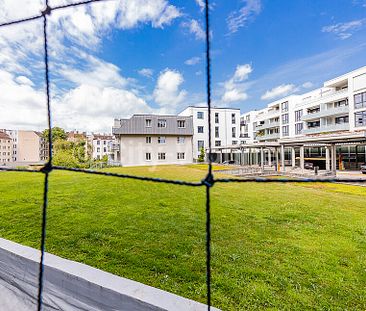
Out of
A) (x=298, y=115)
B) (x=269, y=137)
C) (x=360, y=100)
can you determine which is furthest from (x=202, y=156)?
(x=360, y=100)

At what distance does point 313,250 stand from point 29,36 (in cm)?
225

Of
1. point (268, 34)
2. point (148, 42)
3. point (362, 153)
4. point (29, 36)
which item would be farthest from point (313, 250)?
point (362, 153)

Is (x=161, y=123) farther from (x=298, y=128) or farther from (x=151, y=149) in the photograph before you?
(x=298, y=128)

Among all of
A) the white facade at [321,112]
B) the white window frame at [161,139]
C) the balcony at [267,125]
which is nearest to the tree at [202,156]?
the white window frame at [161,139]

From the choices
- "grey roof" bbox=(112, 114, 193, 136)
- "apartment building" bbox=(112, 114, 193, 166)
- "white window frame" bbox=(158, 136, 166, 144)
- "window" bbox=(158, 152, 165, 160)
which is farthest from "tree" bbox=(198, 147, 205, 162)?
"white window frame" bbox=(158, 136, 166, 144)

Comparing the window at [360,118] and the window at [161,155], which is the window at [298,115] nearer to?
the window at [360,118]

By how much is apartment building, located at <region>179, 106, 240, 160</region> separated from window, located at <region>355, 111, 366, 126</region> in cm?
811

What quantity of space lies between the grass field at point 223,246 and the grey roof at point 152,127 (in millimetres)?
10395

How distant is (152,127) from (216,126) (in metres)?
6.43

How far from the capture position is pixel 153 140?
13438mm

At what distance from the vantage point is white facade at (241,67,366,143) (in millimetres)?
11312

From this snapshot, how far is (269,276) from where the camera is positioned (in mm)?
1038

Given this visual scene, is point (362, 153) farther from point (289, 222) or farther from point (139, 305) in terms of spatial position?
point (139, 305)

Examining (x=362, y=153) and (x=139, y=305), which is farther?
(x=362, y=153)
